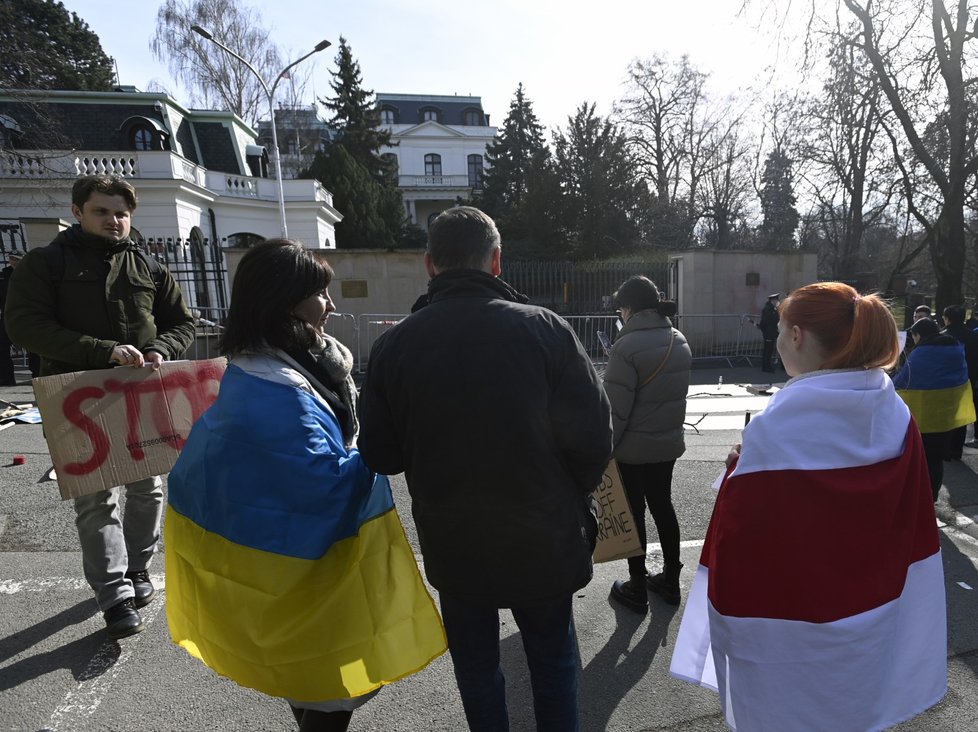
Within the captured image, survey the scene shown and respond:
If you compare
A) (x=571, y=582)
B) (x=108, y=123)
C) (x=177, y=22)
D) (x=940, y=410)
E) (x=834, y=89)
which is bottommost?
(x=940, y=410)

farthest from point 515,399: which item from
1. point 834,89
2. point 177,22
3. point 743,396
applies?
point 177,22

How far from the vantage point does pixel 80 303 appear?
114 inches

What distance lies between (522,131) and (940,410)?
39272 millimetres

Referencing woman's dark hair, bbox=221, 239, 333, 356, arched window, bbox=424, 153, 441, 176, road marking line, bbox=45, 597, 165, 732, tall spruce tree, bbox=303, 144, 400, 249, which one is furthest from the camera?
arched window, bbox=424, 153, 441, 176

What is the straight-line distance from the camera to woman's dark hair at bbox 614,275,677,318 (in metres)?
3.12

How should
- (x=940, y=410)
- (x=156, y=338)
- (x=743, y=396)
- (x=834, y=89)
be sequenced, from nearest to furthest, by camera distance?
1. (x=156, y=338)
2. (x=940, y=410)
3. (x=743, y=396)
4. (x=834, y=89)

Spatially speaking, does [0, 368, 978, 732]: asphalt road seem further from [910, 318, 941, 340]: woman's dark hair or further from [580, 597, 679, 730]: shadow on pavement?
[910, 318, 941, 340]: woman's dark hair

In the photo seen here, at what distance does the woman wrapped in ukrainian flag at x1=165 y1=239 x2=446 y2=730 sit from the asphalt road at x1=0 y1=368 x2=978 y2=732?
2.41ft

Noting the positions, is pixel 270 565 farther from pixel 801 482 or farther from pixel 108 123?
pixel 108 123

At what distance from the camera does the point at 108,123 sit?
25312 mm

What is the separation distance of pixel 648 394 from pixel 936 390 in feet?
11.4

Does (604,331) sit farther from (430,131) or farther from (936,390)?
(430,131)

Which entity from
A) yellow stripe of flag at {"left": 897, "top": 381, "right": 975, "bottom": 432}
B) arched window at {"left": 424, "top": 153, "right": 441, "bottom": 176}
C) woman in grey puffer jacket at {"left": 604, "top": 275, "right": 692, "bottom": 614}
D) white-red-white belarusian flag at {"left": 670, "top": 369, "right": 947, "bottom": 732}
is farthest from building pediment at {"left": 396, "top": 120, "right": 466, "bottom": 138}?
white-red-white belarusian flag at {"left": 670, "top": 369, "right": 947, "bottom": 732}

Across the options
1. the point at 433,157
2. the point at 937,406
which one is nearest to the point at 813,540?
the point at 937,406
